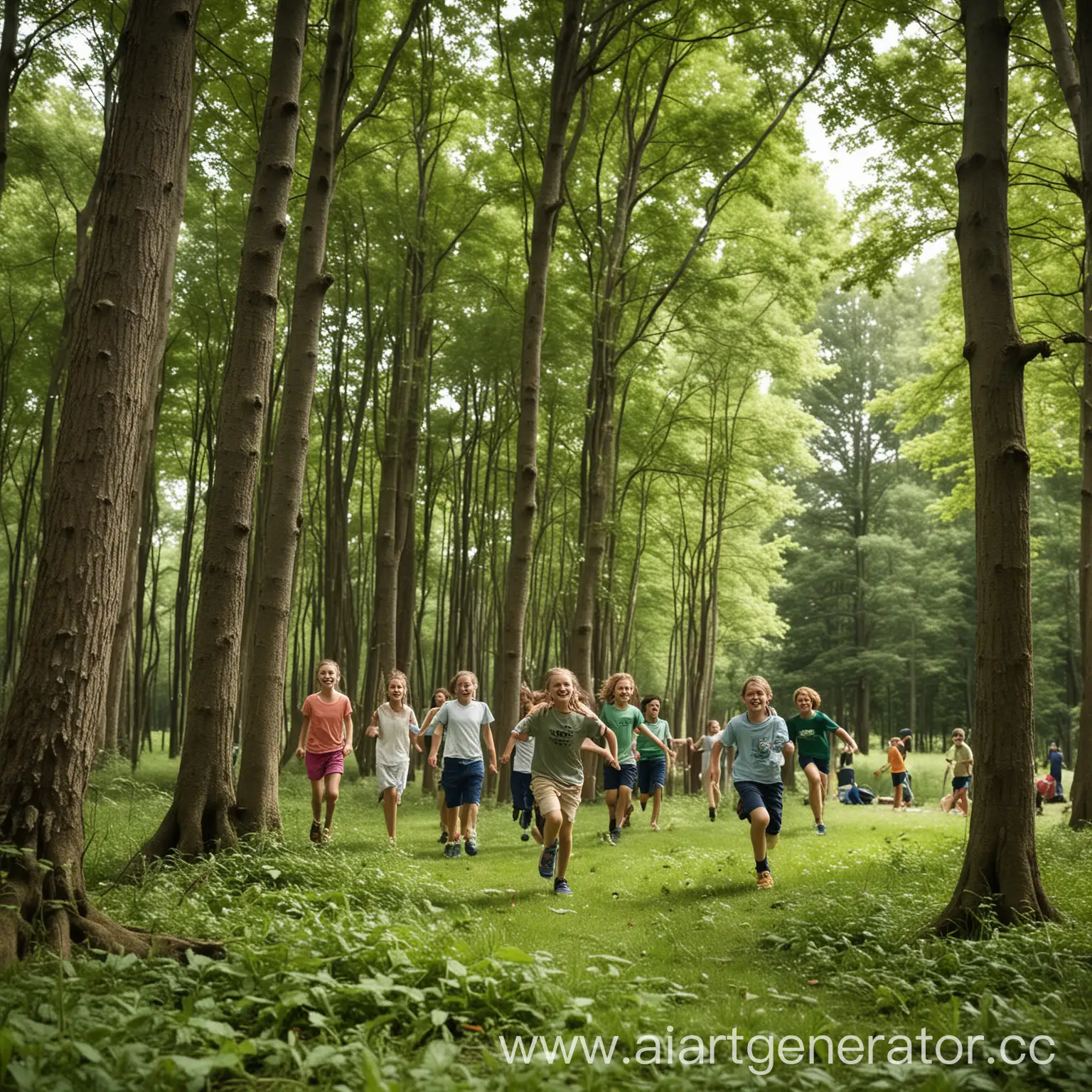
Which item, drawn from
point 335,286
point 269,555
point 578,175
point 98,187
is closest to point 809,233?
point 578,175

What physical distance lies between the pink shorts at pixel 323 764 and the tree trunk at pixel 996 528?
550 cm

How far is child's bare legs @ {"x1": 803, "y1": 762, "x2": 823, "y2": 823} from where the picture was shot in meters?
11.3

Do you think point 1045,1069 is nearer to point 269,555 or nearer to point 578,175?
point 269,555

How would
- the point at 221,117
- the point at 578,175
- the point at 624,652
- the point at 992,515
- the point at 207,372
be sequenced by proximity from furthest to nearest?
the point at 624,652, the point at 207,372, the point at 578,175, the point at 221,117, the point at 992,515

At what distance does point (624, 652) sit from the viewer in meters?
23.3

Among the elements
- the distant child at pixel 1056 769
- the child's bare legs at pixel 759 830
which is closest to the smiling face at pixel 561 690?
the child's bare legs at pixel 759 830

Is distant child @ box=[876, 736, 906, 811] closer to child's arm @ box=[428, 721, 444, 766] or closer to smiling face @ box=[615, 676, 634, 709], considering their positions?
smiling face @ box=[615, 676, 634, 709]

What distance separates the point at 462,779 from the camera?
9664mm

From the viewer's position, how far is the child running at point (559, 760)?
25.1 ft

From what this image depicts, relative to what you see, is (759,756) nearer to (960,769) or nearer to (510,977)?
(510,977)

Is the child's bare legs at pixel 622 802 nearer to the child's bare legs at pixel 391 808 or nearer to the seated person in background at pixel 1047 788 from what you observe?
the child's bare legs at pixel 391 808

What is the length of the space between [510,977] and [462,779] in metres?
5.61

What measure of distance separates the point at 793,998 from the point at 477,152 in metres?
15.3

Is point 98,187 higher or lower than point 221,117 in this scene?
lower
